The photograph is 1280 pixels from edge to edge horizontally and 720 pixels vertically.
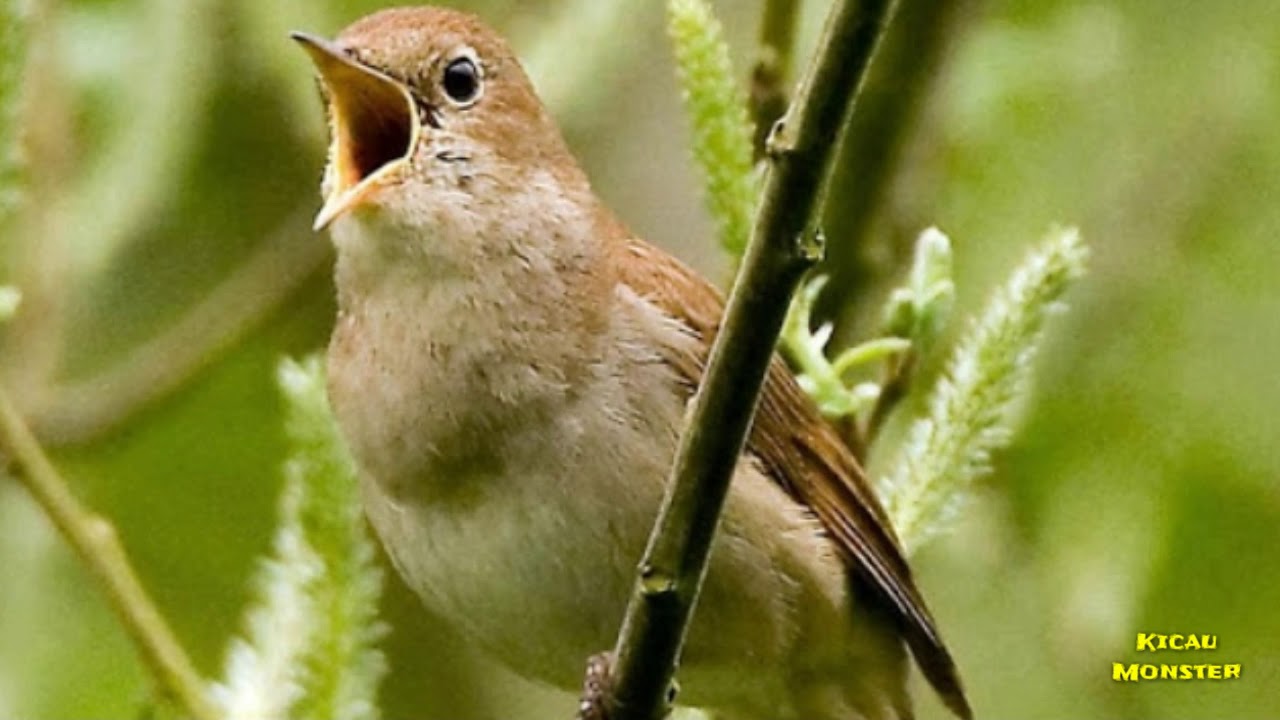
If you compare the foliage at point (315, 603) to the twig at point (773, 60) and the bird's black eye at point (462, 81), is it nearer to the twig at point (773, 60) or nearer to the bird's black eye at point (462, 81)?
the bird's black eye at point (462, 81)

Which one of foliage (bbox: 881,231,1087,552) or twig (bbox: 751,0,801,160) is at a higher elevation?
twig (bbox: 751,0,801,160)

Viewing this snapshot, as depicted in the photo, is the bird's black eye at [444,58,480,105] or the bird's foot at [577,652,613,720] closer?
the bird's foot at [577,652,613,720]

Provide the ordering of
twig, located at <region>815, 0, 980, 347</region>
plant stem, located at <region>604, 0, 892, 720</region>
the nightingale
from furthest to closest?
twig, located at <region>815, 0, 980, 347</region>, the nightingale, plant stem, located at <region>604, 0, 892, 720</region>

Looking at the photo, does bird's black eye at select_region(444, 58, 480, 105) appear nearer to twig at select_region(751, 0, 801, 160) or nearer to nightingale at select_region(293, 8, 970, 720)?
nightingale at select_region(293, 8, 970, 720)

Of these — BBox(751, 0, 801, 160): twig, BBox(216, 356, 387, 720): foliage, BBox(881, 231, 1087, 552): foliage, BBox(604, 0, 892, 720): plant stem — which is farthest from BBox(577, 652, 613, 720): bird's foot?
BBox(751, 0, 801, 160): twig

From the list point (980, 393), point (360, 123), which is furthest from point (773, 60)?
point (980, 393)

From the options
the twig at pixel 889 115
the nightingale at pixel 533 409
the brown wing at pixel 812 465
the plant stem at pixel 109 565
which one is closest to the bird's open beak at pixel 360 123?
the nightingale at pixel 533 409

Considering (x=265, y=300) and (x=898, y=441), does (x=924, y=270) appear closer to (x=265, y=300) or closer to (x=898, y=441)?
(x=898, y=441)
